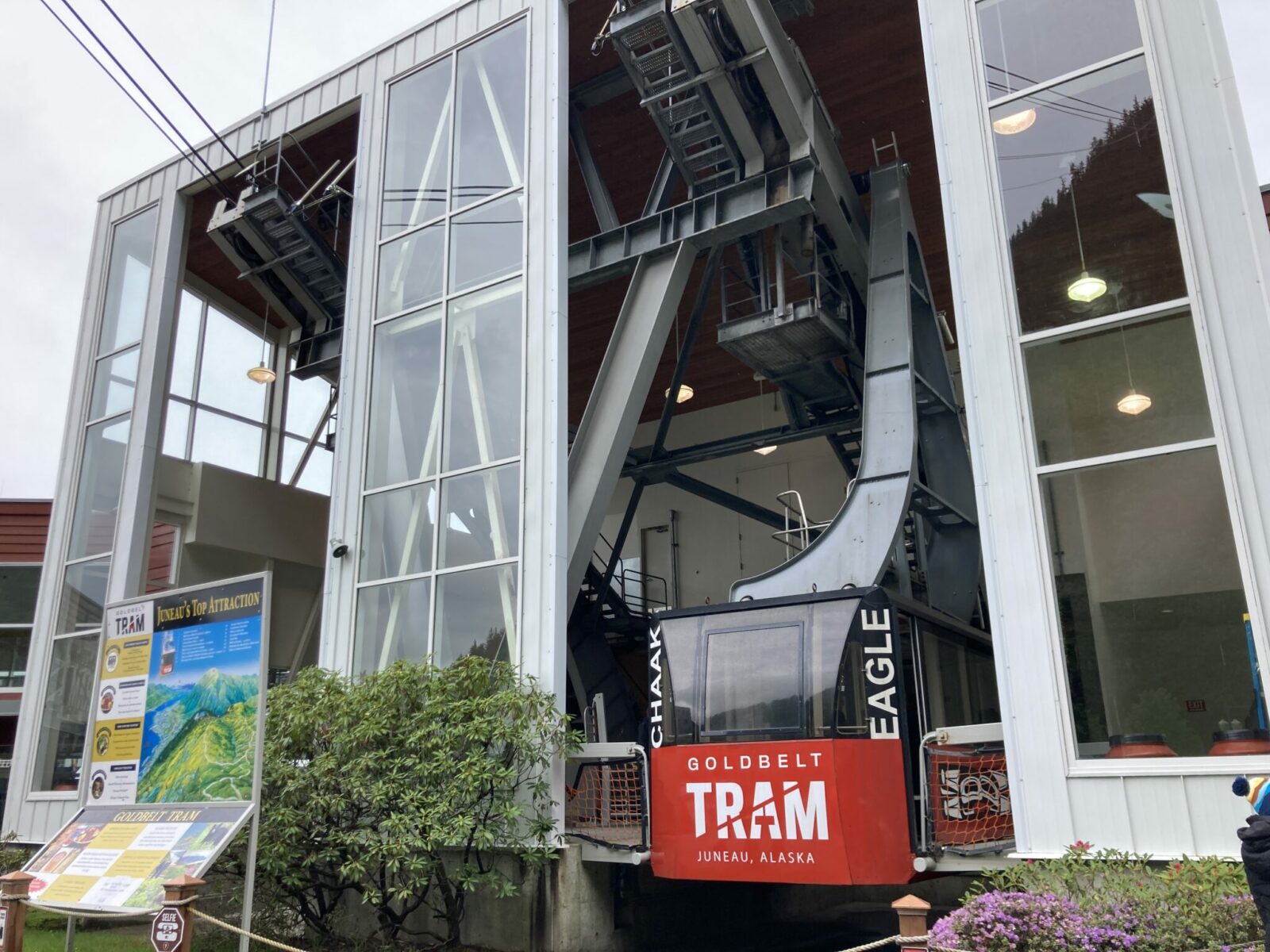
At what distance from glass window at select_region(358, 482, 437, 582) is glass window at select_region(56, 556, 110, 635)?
17.3 ft

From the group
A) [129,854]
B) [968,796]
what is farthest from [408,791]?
[968,796]

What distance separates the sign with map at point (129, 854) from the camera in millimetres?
7824

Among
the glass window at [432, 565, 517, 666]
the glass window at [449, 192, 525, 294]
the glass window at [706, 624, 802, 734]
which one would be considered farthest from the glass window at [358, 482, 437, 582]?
the glass window at [706, 624, 802, 734]

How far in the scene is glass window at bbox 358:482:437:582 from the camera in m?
12.0

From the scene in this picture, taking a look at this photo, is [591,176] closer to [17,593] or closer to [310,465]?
[310,465]

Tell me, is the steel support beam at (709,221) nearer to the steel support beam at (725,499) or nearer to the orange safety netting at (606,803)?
the steel support beam at (725,499)

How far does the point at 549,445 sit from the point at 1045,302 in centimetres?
523

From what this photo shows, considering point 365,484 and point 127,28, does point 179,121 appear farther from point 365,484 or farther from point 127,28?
point 365,484

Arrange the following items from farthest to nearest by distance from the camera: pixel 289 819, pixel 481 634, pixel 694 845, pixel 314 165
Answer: pixel 314 165 → pixel 481 634 → pixel 289 819 → pixel 694 845

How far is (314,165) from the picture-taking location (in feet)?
53.7

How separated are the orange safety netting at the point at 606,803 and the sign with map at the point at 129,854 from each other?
138 inches

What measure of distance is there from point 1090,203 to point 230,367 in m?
14.7

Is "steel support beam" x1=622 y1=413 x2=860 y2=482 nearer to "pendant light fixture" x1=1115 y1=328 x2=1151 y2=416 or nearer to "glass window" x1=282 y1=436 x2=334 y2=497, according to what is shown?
"glass window" x1=282 y1=436 x2=334 y2=497

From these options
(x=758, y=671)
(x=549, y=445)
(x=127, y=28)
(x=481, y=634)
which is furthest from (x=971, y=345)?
(x=127, y=28)
